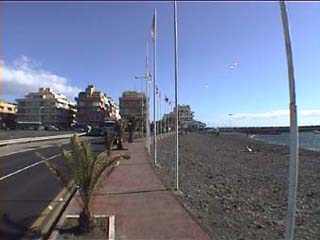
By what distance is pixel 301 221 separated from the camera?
12617 mm

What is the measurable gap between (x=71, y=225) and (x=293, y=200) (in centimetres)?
501

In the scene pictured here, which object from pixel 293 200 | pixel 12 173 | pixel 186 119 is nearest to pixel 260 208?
pixel 293 200

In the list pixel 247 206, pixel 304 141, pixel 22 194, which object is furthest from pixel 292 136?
pixel 304 141

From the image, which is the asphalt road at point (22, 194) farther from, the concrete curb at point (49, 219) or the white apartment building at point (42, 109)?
the white apartment building at point (42, 109)

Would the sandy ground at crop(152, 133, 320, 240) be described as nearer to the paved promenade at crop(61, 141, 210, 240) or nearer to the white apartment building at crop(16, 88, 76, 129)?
the paved promenade at crop(61, 141, 210, 240)

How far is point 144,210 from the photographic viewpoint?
37.4 feet

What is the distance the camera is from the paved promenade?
30.1 ft

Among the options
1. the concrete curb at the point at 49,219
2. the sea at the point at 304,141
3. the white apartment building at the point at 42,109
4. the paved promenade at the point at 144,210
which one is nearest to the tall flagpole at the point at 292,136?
the paved promenade at the point at 144,210

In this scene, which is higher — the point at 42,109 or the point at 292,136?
the point at 42,109

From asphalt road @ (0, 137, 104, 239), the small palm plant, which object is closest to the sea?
asphalt road @ (0, 137, 104, 239)

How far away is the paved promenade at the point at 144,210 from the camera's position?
9.19 metres

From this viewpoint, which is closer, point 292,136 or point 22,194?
point 292,136

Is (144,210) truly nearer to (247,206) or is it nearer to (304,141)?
(247,206)

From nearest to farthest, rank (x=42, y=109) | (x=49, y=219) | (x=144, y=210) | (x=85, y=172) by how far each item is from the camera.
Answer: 1. (x=85, y=172)
2. (x=49, y=219)
3. (x=144, y=210)
4. (x=42, y=109)
